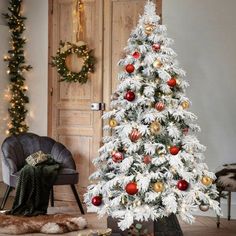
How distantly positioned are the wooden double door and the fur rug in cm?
144

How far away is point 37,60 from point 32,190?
6.71 feet

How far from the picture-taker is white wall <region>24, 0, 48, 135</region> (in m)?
7.41

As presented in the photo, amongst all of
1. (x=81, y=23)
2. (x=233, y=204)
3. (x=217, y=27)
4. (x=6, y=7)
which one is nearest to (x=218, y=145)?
(x=233, y=204)

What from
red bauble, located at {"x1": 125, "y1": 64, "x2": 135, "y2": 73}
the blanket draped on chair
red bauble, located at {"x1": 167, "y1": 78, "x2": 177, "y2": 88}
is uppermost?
red bauble, located at {"x1": 125, "y1": 64, "x2": 135, "y2": 73}

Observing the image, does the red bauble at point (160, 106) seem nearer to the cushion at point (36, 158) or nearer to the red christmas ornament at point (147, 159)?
the red christmas ornament at point (147, 159)

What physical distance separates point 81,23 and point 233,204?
108 inches

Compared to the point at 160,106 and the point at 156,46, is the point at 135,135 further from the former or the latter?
the point at 156,46

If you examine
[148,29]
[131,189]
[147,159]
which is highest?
[148,29]

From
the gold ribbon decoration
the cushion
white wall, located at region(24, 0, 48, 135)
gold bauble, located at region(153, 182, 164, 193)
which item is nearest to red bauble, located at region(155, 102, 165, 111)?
gold bauble, located at region(153, 182, 164, 193)

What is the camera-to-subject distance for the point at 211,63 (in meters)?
6.41

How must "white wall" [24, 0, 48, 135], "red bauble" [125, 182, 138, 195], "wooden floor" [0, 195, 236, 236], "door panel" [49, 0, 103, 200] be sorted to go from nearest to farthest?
"red bauble" [125, 182, 138, 195], "wooden floor" [0, 195, 236, 236], "door panel" [49, 0, 103, 200], "white wall" [24, 0, 48, 135]

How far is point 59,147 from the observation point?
671 cm

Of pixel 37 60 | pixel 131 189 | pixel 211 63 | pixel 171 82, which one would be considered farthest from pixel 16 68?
pixel 131 189

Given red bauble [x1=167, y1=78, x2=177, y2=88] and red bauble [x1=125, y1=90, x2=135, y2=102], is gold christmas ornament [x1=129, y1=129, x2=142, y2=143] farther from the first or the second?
red bauble [x1=167, y1=78, x2=177, y2=88]
